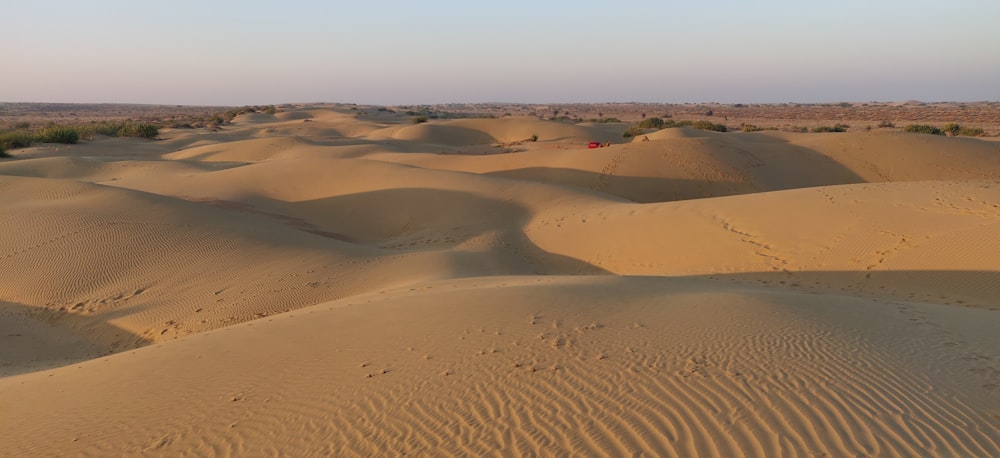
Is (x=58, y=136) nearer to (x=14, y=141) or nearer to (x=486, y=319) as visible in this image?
(x=14, y=141)

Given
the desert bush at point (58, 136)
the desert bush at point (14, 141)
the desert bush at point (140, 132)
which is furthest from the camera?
the desert bush at point (140, 132)

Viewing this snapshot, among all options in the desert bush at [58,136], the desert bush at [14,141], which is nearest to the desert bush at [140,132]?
the desert bush at [58,136]

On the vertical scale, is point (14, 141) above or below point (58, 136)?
below

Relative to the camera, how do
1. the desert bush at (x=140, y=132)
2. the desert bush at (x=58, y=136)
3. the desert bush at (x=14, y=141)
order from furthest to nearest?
1. the desert bush at (x=140, y=132)
2. the desert bush at (x=58, y=136)
3. the desert bush at (x=14, y=141)

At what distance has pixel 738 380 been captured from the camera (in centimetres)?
420

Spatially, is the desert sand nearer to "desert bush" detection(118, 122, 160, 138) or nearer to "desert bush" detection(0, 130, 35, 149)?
"desert bush" detection(0, 130, 35, 149)

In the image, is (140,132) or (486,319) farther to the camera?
(140,132)

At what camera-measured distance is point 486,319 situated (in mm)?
6102

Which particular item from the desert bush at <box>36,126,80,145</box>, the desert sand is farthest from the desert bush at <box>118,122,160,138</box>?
the desert sand

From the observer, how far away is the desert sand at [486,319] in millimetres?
3766

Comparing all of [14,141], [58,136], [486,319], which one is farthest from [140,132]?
[486,319]

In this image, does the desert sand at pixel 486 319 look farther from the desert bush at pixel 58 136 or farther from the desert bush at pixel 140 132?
the desert bush at pixel 140 132

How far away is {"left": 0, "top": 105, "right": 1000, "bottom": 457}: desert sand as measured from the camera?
3.77m

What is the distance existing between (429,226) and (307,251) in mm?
4697
